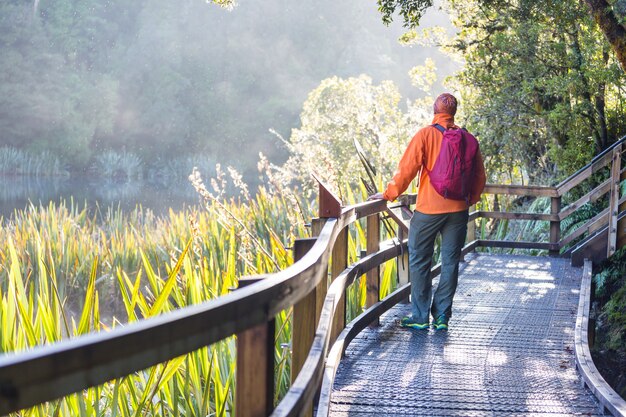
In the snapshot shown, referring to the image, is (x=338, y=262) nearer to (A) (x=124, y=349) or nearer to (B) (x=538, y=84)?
(A) (x=124, y=349)

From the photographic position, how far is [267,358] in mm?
2248

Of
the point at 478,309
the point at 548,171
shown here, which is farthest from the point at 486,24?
the point at 478,309

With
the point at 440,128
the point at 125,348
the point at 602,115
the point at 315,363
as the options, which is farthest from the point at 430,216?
the point at 602,115

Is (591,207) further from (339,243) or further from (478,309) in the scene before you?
(339,243)

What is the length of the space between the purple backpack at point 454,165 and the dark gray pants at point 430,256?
25cm

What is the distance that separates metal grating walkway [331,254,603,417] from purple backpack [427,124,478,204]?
1.06 metres

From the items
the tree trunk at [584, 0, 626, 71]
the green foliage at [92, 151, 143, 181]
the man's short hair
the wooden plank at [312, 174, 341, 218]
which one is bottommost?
the green foliage at [92, 151, 143, 181]

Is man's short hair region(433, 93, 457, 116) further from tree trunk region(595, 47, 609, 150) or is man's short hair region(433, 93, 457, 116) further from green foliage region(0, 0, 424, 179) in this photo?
green foliage region(0, 0, 424, 179)

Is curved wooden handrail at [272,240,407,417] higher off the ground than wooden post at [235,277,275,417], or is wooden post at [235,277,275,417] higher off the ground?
wooden post at [235,277,275,417]

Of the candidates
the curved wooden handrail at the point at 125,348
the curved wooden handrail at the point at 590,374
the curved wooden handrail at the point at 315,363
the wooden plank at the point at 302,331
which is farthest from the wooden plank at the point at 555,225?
the curved wooden handrail at the point at 125,348

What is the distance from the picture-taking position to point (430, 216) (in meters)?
6.25

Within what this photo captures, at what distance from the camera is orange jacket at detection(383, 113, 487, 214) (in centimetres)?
598

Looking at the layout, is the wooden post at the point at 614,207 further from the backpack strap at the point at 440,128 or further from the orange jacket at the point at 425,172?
the backpack strap at the point at 440,128

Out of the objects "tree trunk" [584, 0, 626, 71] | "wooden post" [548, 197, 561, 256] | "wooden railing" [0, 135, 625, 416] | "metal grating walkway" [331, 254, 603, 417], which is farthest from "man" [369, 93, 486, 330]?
"wooden post" [548, 197, 561, 256]
